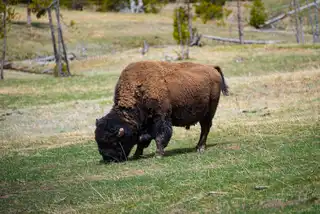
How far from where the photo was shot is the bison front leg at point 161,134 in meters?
13.8

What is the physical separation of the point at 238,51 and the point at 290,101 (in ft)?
79.4

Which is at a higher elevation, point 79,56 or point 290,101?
point 290,101

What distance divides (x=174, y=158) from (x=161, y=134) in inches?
38.1

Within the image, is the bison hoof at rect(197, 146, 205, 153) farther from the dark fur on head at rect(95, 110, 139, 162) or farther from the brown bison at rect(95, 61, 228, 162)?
Answer: the dark fur on head at rect(95, 110, 139, 162)

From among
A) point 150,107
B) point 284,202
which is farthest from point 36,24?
point 284,202

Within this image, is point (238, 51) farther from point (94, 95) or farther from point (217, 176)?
point (217, 176)

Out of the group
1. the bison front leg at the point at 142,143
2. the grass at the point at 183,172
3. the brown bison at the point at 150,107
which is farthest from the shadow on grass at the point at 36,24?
the bison front leg at the point at 142,143

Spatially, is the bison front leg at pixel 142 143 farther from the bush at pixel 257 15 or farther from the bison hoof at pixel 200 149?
the bush at pixel 257 15

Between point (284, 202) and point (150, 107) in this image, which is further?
point (150, 107)

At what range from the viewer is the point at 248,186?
8898 millimetres

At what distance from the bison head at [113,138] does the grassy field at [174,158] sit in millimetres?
403

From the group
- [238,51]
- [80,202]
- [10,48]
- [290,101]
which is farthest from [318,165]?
[10,48]

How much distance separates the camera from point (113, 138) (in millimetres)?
13180

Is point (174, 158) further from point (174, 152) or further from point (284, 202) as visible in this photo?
point (284, 202)
